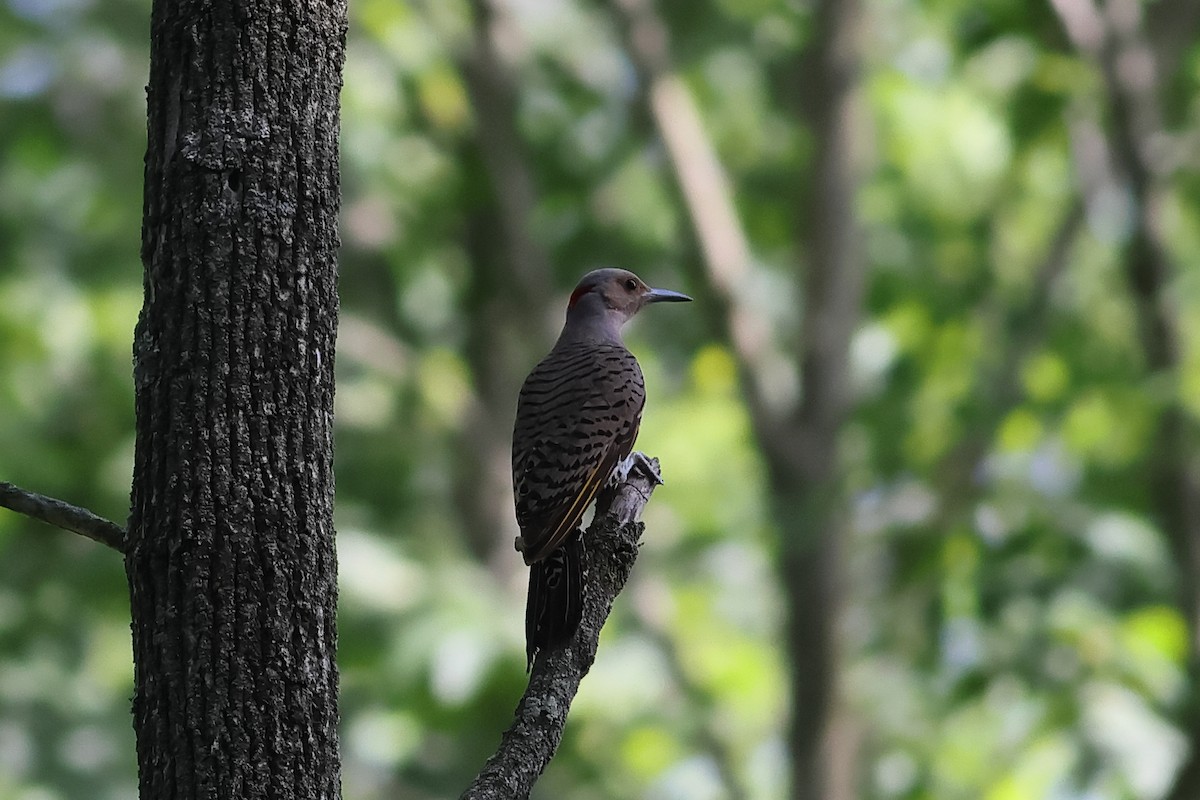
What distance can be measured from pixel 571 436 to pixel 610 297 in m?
1.60

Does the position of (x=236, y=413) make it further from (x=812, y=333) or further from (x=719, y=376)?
(x=719, y=376)

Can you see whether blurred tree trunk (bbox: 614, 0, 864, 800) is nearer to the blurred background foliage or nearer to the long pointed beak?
the blurred background foliage

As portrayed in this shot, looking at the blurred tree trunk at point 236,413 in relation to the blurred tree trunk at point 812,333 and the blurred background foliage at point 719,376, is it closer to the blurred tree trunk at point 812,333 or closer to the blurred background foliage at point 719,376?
the blurred background foliage at point 719,376

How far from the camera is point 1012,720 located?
7926 millimetres

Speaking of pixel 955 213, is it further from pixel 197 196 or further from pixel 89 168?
pixel 197 196

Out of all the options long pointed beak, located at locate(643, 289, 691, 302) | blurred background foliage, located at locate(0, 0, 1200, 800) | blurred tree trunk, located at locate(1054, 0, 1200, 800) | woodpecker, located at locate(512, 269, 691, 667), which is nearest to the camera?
woodpecker, located at locate(512, 269, 691, 667)

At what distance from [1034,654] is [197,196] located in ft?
18.2

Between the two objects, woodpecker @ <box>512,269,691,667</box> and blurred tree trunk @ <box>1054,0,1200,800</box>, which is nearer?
woodpecker @ <box>512,269,691,667</box>

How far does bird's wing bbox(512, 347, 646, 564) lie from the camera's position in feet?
13.7

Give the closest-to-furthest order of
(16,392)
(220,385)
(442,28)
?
(220,385) → (16,392) → (442,28)

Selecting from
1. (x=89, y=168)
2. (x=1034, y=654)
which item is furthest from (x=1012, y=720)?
(x=89, y=168)

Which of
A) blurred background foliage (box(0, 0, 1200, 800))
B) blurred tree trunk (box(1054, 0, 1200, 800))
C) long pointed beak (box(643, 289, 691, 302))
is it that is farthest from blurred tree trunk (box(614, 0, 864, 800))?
Answer: long pointed beak (box(643, 289, 691, 302))

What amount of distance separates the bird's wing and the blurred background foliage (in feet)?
7.13

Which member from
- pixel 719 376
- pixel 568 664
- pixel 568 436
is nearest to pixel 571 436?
pixel 568 436
